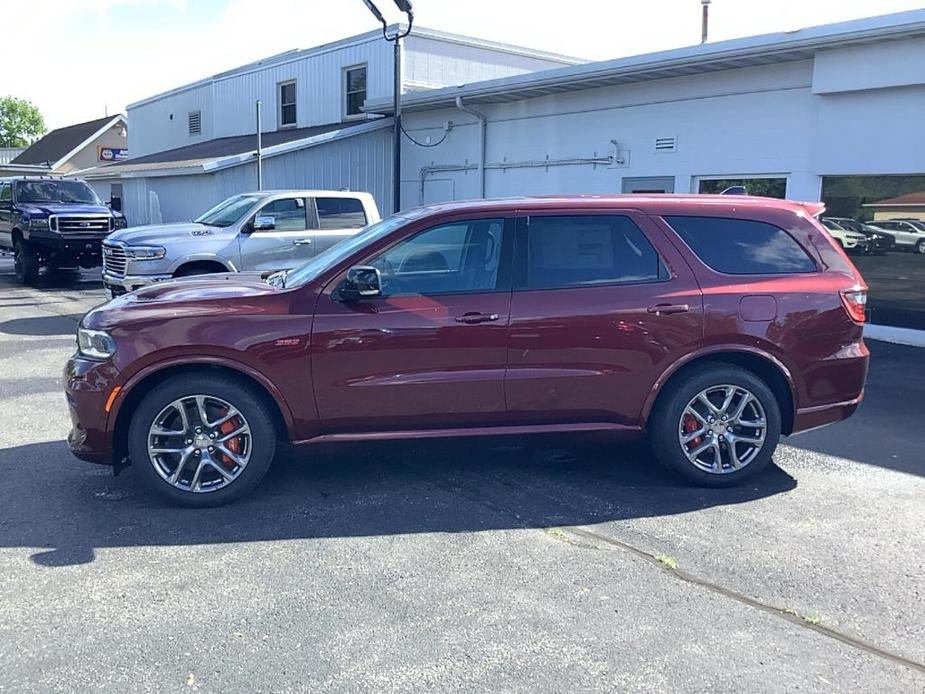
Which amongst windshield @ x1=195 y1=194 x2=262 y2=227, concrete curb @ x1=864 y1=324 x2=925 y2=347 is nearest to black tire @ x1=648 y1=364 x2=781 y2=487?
concrete curb @ x1=864 y1=324 x2=925 y2=347

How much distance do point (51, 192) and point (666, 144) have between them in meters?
13.1

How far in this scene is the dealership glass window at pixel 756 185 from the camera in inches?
456

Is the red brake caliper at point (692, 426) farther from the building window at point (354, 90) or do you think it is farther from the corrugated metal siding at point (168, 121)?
the corrugated metal siding at point (168, 121)

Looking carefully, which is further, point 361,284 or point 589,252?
point 589,252

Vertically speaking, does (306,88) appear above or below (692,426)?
above

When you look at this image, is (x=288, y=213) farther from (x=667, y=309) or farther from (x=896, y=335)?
(x=896, y=335)

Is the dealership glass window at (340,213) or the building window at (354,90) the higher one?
the building window at (354,90)

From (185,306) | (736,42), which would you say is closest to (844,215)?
(736,42)

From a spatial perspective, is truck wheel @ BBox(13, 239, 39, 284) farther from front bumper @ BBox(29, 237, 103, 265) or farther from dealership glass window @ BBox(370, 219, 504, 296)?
dealership glass window @ BBox(370, 219, 504, 296)

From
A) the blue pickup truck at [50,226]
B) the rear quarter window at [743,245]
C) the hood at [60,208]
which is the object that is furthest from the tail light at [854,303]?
the hood at [60,208]

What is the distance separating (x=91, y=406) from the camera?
476cm

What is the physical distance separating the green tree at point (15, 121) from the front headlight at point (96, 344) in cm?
8788

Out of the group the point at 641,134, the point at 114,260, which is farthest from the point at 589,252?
the point at 641,134

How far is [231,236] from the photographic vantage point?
11203 millimetres
